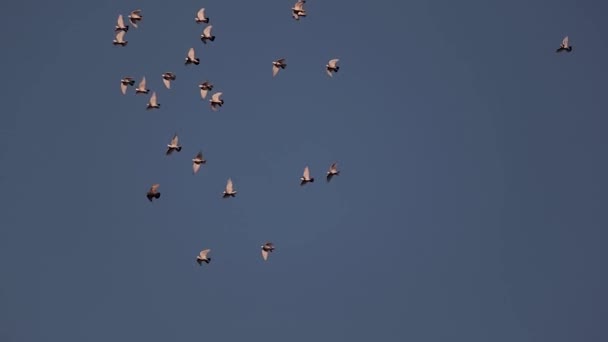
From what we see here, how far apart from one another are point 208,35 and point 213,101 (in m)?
4.24

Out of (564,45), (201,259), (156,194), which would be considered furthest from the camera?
(564,45)

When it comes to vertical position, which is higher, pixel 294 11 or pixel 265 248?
pixel 294 11

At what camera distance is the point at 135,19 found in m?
96.0

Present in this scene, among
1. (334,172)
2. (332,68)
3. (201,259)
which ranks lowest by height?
(201,259)

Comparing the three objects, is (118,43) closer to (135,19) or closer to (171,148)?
(135,19)

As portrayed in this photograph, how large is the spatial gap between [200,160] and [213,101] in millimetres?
4139

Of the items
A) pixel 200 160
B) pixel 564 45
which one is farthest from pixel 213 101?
pixel 564 45

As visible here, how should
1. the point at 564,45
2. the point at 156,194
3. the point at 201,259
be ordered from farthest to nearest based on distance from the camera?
the point at 564,45 < the point at 201,259 < the point at 156,194

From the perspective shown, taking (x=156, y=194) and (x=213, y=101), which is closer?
(x=156, y=194)

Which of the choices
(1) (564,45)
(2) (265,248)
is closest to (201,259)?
(2) (265,248)

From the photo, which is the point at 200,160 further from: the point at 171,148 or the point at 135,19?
the point at 135,19

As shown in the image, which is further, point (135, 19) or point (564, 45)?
point (564, 45)

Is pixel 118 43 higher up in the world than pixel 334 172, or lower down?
higher up

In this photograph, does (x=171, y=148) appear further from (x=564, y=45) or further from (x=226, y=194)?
(x=564, y=45)
